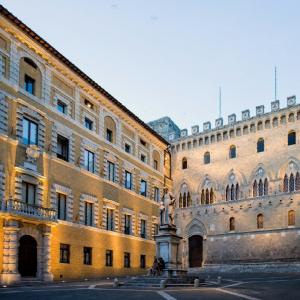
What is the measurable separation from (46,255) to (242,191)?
3031 centimetres

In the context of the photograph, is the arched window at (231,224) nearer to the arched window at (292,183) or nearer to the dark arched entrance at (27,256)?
the arched window at (292,183)

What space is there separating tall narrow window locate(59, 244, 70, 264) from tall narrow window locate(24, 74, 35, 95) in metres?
10.1

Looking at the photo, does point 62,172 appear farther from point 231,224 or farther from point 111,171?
point 231,224

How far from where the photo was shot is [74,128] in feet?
110

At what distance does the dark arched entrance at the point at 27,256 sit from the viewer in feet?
88.4

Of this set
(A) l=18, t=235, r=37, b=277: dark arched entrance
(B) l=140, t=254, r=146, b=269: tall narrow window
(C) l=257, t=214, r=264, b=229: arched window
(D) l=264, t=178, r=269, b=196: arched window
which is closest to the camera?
(A) l=18, t=235, r=37, b=277: dark arched entrance

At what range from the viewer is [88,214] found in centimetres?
3481

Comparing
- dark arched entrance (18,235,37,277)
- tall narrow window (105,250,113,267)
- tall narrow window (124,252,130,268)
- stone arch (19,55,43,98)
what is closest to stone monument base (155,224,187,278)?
dark arched entrance (18,235,37,277)

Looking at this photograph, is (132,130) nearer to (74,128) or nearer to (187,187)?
(74,128)

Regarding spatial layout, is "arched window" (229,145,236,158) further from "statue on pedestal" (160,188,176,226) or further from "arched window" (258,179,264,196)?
"statue on pedestal" (160,188,176,226)

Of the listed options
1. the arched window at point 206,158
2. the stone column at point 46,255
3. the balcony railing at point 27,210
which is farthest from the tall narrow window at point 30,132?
the arched window at point 206,158

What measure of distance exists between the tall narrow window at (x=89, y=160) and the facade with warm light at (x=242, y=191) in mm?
23217

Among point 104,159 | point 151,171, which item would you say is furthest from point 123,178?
point 151,171

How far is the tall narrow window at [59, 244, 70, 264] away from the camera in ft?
100
